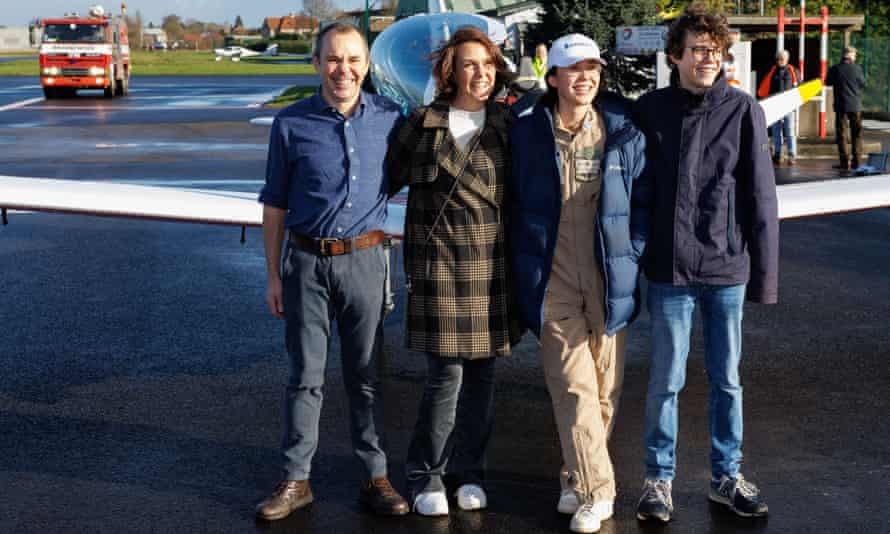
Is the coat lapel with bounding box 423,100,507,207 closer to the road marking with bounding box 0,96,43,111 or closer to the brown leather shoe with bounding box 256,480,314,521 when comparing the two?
the brown leather shoe with bounding box 256,480,314,521

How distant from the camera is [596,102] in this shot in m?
4.21

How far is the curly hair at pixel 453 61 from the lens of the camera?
4133 mm

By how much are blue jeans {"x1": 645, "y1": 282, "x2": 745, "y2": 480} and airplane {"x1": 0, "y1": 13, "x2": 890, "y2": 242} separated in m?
1.95

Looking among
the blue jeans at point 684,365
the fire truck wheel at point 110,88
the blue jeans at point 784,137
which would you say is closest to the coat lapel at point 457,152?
the blue jeans at point 684,365

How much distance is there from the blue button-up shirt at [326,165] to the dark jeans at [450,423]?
0.63m

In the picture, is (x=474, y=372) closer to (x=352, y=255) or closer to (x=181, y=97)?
(x=352, y=255)

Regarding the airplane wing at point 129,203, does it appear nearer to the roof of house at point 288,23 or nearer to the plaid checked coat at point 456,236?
the plaid checked coat at point 456,236

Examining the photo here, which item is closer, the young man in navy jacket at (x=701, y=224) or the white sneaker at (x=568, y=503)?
the young man in navy jacket at (x=701, y=224)

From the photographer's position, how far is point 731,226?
13.7 feet

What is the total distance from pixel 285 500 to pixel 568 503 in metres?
1.06

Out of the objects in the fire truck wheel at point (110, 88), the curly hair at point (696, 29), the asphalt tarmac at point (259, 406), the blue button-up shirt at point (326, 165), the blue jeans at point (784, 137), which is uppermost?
the fire truck wheel at point (110, 88)

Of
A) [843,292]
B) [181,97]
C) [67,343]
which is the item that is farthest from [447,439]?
[181,97]

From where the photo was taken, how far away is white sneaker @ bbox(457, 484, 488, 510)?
4.39 meters


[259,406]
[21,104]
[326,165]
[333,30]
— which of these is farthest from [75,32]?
[326,165]
